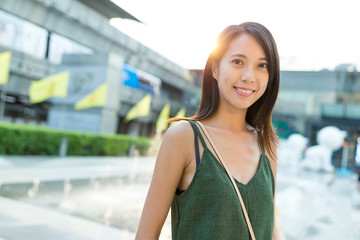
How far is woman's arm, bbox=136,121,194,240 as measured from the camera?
107 cm

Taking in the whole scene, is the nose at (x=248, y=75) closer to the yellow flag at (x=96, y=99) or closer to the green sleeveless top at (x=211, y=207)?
the green sleeveless top at (x=211, y=207)

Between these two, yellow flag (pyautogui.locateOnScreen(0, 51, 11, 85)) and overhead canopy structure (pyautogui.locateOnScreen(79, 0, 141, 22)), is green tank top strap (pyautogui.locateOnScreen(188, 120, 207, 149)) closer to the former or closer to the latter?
overhead canopy structure (pyautogui.locateOnScreen(79, 0, 141, 22))

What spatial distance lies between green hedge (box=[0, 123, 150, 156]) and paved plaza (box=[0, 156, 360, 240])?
122 cm

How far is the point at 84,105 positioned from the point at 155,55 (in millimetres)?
11170

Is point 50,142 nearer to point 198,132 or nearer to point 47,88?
point 47,88

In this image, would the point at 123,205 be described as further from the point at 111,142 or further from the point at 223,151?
the point at 111,142

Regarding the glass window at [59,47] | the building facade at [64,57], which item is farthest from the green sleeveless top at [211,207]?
the glass window at [59,47]

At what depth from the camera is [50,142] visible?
11.8 m

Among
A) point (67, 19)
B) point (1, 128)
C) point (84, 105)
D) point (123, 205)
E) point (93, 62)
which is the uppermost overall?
point (67, 19)

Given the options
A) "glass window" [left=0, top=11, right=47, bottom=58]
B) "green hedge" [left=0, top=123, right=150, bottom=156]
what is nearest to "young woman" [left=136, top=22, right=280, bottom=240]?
"green hedge" [left=0, top=123, right=150, bottom=156]

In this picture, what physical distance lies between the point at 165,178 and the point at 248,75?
479mm

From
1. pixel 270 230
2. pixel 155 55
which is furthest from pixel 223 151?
pixel 155 55

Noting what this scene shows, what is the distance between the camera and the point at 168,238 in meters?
3.95

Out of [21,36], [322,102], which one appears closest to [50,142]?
[21,36]
